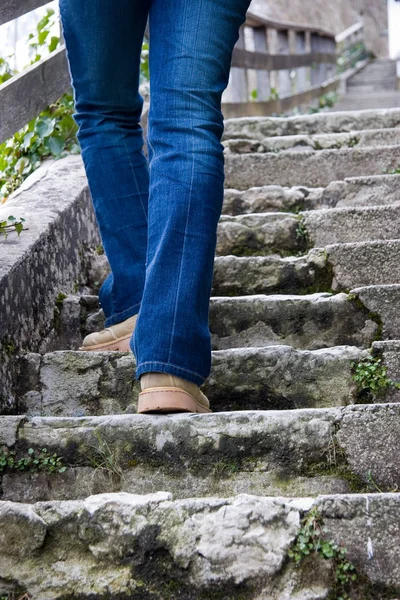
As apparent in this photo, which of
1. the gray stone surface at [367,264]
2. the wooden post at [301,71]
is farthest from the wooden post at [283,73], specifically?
the gray stone surface at [367,264]

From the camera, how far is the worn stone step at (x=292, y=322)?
207cm

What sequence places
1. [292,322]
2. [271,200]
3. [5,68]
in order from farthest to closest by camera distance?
1. [5,68]
2. [271,200]
3. [292,322]

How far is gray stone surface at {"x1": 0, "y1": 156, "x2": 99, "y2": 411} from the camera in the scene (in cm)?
192

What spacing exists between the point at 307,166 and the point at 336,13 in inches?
690

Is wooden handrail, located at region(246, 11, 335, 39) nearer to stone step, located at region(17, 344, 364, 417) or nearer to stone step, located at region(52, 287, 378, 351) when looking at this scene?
stone step, located at region(52, 287, 378, 351)

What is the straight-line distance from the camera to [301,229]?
2.79 meters

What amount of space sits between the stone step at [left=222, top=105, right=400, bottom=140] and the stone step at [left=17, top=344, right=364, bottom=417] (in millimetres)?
2645

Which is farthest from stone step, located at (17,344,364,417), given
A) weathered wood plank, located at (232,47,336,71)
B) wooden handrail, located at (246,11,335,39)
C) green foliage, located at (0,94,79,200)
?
wooden handrail, located at (246,11,335,39)

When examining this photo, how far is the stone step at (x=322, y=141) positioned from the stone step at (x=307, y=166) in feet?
1.11

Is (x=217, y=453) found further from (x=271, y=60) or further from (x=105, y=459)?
(x=271, y=60)

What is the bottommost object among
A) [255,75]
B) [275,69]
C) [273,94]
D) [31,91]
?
[31,91]

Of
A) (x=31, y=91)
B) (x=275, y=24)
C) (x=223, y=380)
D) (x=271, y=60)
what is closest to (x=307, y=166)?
(x=31, y=91)

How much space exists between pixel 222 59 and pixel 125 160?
43cm

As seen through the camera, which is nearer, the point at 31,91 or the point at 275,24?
the point at 31,91
